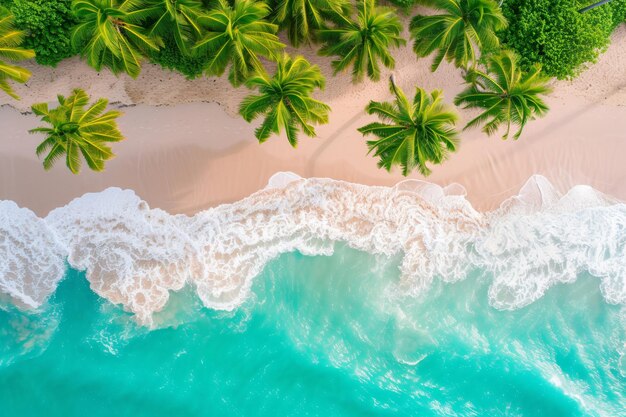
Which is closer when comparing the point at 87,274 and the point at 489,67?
the point at 489,67

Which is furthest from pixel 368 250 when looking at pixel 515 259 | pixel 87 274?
pixel 87 274

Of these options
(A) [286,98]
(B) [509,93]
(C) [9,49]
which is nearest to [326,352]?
(A) [286,98]

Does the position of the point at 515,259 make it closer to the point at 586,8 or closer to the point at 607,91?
the point at 607,91

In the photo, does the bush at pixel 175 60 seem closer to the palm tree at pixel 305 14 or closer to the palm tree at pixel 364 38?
the palm tree at pixel 305 14

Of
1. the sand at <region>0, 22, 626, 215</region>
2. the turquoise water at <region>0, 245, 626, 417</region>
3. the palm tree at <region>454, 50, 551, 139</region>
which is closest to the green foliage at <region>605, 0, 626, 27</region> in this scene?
the sand at <region>0, 22, 626, 215</region>

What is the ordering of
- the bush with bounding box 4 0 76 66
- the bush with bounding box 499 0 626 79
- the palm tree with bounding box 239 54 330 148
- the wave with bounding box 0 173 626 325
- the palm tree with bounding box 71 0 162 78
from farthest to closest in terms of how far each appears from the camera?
the wave with bounding box 0 173 626 325 → the bush with bounding box 499 0 626 79 → the bush with bounding box 4 0 76 66 → the palm tree with bounding box 239 54 330 148 → the palm tree with bounding box 71 0 162 78

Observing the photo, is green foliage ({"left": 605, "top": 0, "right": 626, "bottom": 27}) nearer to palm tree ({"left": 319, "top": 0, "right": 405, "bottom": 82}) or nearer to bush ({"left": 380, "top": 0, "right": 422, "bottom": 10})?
bush ({"left": 380, "top": 0, "right": 422, "bottom": 10})
